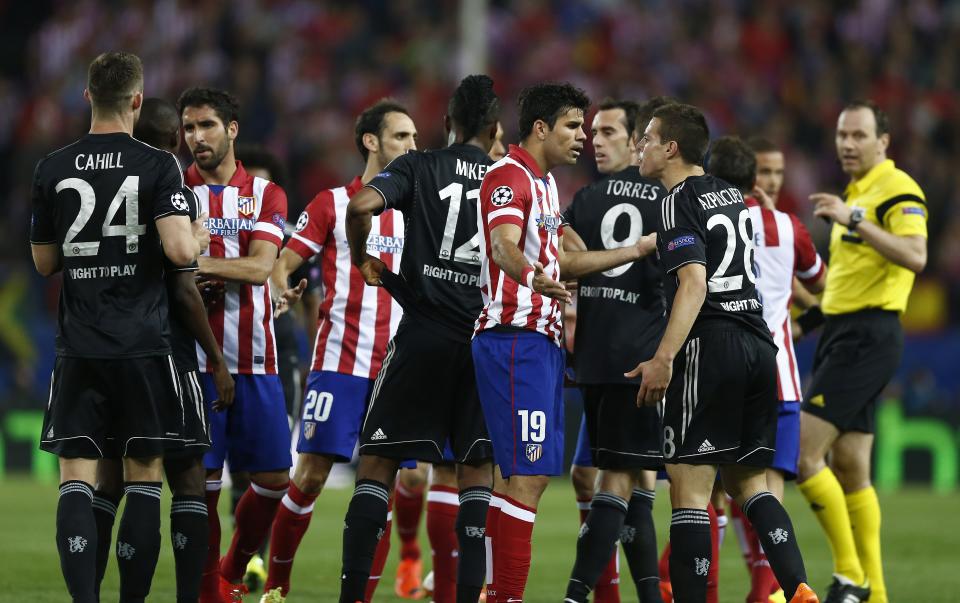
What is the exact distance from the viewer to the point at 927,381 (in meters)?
16.3

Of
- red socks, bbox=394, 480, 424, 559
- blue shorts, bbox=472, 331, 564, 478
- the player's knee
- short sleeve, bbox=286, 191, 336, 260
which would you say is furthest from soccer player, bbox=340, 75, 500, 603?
red socks, bbox=394, 480, 424, 559

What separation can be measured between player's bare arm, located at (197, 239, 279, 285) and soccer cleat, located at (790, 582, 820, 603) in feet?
9.71

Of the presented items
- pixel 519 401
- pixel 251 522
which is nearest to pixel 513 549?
pixel 519 401

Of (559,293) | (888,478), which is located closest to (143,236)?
(559,293)

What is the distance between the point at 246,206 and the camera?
24.1 ft

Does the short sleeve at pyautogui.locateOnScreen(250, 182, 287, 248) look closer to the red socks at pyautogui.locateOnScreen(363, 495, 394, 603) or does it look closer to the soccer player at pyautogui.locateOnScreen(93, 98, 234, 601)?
the soccer player at pyautogui.locateOnScreen(93, 98, 234, 601)

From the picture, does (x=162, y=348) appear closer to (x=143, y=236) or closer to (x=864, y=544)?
(x=143, y=236)

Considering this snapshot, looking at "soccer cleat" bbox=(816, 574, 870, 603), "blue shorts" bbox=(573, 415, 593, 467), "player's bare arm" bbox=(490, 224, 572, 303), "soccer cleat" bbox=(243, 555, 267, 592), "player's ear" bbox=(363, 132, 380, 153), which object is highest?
"player's ear" bbox=(363, 132, 380, 153)

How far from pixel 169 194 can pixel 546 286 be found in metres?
1.65

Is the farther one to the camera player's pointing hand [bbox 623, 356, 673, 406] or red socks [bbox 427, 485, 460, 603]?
red socks [bbox 427, 485, 460, 603]

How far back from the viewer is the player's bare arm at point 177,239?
6.03 metres

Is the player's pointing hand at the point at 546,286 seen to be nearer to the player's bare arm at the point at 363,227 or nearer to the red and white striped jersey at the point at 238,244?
the player's bare arm at the point at 363,227

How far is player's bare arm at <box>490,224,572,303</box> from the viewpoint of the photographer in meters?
5.96

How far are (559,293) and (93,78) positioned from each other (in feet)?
7.20
